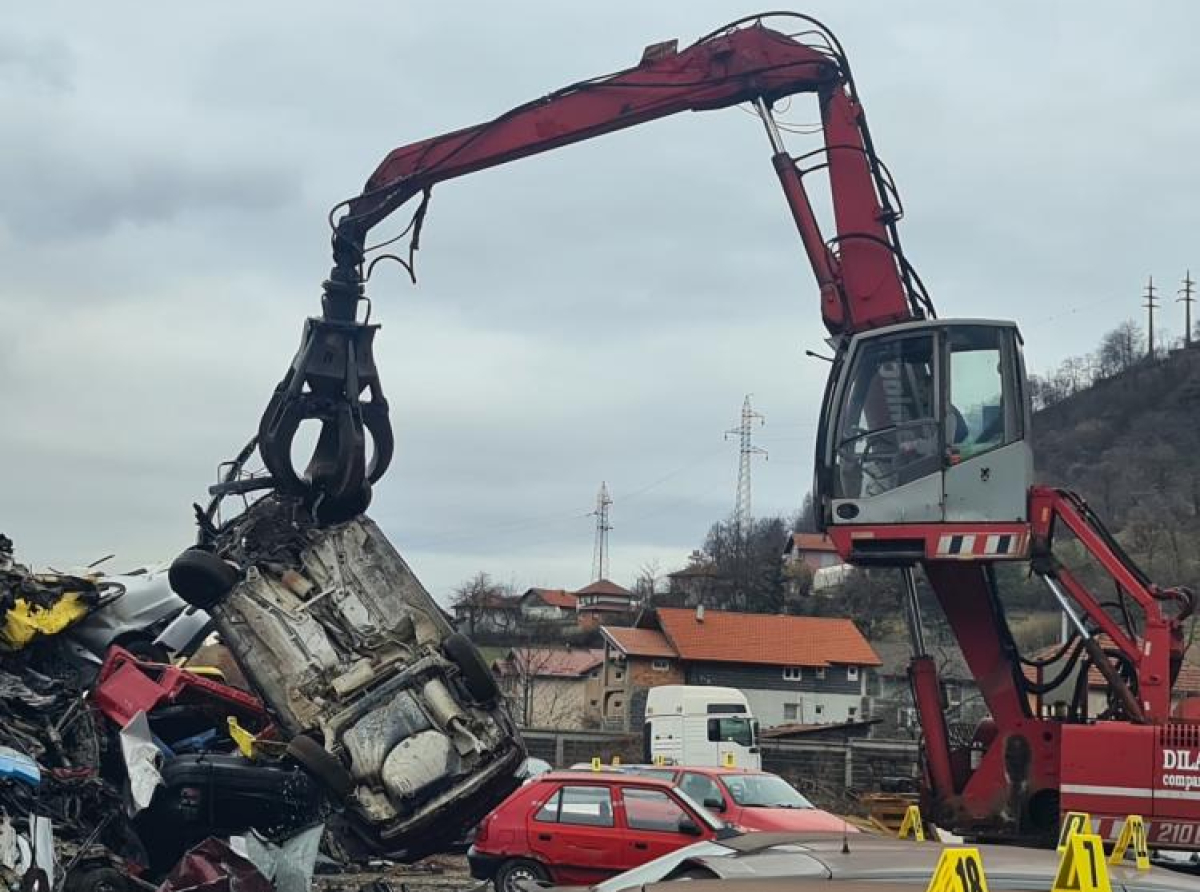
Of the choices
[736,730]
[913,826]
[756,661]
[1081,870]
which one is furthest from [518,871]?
[756,661]

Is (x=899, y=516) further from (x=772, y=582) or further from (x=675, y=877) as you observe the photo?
(x=772, y=582)

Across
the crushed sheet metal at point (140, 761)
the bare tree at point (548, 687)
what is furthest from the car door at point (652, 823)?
the bare tree at point (548, 687)

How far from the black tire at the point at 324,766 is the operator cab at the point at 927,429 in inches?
161

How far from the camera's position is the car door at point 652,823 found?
13.0 m

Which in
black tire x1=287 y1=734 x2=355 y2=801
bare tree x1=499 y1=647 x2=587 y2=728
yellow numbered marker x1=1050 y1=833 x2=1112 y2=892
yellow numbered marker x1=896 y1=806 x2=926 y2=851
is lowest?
bare tree x1=499 y1=647 x2=587 y2=728

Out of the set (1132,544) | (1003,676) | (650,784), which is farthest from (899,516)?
(1132,544)

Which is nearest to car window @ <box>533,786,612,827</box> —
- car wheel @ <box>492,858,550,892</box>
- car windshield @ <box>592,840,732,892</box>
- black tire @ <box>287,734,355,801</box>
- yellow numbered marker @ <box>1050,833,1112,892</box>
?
car wheel @ <box>492,858,550,892</box>

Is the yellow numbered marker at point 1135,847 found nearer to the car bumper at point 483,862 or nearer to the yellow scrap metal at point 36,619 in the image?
the car bumper at point 483,862

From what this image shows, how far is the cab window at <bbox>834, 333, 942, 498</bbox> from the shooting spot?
10891 mm

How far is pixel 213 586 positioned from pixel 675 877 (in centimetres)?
657

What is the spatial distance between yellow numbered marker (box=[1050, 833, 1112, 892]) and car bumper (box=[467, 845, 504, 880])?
29.8 feet

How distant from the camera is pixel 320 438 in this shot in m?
12.6

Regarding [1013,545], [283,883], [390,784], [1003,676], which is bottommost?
[283,883]

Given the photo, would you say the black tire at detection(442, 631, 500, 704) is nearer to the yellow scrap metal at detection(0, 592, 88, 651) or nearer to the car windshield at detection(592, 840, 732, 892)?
the yellow scrap metal at detection(0, 592, 88, 651)
